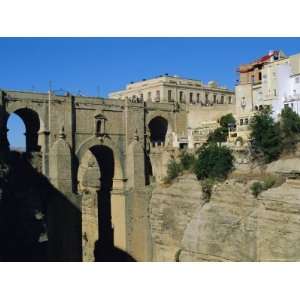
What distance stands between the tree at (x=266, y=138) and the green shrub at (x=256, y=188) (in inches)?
182

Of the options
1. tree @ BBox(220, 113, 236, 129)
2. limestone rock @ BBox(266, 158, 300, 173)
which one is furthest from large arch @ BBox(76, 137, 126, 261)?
limestone rock @ BBox(266, 158, 300, 173)

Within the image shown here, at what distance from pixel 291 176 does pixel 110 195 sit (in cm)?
1893

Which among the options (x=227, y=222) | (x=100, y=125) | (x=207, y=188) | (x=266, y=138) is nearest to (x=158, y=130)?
(x=100, y=125)

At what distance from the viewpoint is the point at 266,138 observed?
35.4 meters

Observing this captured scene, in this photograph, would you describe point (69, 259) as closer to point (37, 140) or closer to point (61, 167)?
point (61, 167)

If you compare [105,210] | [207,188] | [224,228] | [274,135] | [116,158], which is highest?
[274,135]

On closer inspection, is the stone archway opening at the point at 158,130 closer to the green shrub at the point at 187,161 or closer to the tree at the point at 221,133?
the tree at the point at 221,133

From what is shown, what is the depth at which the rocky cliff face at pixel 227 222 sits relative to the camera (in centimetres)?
2675

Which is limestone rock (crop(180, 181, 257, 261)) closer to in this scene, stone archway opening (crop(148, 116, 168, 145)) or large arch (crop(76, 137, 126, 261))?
large arch (crop(76, 137, 126, 261))

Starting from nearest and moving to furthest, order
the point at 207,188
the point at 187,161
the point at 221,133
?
the point at 207,188, the point at 187,161, the point at 221,133

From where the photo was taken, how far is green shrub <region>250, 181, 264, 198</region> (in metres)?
30.2

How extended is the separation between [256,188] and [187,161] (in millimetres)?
11262

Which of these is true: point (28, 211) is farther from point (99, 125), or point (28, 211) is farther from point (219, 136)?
point (219, 136)

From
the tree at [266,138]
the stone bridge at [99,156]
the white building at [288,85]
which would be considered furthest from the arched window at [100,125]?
the white building at [288,85]
